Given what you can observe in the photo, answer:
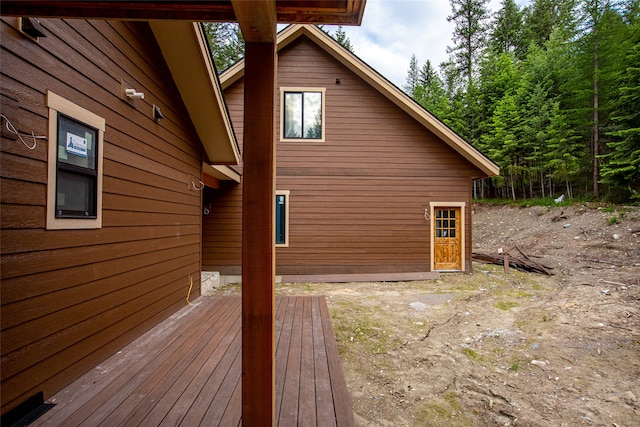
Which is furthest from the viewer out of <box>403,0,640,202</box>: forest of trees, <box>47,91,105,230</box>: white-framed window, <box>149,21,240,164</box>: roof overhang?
<box>403,0,640,202</box>: forest of trees

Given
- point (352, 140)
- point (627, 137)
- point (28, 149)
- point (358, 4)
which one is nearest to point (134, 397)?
point (28, 149)

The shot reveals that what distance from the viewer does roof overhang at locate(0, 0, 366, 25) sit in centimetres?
140

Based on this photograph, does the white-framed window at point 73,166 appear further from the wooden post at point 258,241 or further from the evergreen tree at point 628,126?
the evergreen tree at point 628,126

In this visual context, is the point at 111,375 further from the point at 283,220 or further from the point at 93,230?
the point at 283,220

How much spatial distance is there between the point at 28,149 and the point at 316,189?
21.3 ft

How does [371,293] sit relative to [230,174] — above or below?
below

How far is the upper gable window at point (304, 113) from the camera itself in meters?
8.25

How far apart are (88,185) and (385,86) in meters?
7.27

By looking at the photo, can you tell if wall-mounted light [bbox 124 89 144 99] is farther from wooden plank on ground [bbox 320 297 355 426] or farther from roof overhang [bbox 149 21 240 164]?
wooden plank on ground [bbox 320 297 355 426]

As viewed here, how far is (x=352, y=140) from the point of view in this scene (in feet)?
27.2

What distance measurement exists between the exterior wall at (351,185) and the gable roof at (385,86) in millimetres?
207

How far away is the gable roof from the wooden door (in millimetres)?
1476

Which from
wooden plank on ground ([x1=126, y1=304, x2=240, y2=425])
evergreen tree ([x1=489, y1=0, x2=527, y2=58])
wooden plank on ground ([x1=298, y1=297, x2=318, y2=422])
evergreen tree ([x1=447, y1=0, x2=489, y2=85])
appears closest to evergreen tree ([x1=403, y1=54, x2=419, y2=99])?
evergreen tree ([x1=447, y1=0, x2=489, y2=85])

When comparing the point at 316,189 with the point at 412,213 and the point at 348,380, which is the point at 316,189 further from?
the point at 348,380
